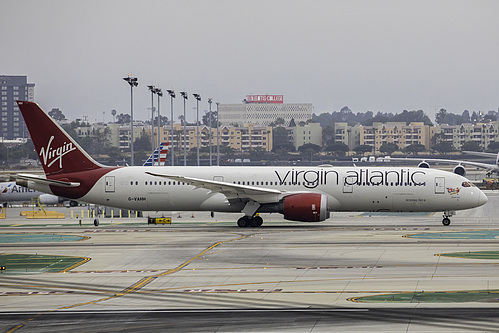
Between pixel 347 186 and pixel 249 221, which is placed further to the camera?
pixel 249 221

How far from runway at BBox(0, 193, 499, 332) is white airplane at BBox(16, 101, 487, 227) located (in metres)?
2.17

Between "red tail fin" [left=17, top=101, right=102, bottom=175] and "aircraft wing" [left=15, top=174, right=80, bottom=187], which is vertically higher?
"red tail fin" [left=17, top=101, right=102, bottom=175]

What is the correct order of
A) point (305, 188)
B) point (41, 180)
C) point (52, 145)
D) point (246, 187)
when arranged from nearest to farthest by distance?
point (246, 187), point (305, 188), point (41, 180), point (52, 145)

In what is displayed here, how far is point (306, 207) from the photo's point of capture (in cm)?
4850

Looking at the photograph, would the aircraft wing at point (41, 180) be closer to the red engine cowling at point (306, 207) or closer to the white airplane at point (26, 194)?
the red engine cowling at point (306, 207)

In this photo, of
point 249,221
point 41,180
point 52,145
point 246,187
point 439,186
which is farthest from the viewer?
point 52,145

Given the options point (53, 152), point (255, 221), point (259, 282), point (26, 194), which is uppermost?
point (53, 152)

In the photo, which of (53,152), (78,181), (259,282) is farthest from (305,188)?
(259,282)

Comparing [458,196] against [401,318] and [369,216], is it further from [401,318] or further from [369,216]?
[401,318]

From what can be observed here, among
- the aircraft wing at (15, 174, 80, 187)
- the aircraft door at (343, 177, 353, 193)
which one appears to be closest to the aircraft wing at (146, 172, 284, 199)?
the aircraft door at (343, 177, 353, 193)

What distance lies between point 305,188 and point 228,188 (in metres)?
5.24

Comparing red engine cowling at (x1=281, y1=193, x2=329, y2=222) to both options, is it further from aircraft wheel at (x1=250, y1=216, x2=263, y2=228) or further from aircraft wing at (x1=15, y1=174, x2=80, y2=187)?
aircraft wing at (x1=15, y1=174, x2=80, y2=187)

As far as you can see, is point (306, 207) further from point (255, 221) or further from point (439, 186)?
point (439, 186)

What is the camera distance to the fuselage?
5034 centimetres
